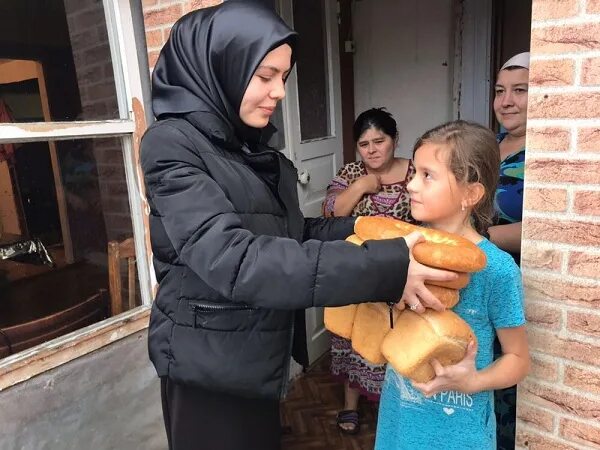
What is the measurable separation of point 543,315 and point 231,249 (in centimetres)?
87

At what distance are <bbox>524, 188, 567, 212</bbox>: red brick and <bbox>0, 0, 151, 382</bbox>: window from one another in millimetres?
1491

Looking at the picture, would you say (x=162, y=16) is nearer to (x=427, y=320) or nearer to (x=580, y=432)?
(x=427, y=320)

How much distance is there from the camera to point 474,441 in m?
1.21

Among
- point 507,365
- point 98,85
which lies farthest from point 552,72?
point 98,85

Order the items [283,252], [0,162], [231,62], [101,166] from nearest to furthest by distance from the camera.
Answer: [283,252]
[231,62]
[0,162]
[101,166]

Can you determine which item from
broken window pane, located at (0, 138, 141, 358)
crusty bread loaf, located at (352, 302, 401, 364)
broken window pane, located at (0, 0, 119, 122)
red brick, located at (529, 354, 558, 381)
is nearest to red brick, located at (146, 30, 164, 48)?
broken window pane, located at (0, 0, 119, 122)

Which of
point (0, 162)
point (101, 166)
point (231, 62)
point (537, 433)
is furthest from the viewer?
point (101, 166)

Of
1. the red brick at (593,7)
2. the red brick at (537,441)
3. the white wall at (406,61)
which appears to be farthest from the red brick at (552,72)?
Answer: the white wall at (406,61)

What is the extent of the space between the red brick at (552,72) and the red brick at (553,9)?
0.32 feet

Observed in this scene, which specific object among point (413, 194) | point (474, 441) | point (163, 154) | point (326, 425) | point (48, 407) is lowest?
point (326, 425)

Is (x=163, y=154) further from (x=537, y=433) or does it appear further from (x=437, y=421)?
(x=537, y=433)

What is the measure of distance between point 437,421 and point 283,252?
657 millimetres

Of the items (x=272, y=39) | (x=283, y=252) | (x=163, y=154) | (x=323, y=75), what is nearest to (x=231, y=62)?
(x=272, y=39)

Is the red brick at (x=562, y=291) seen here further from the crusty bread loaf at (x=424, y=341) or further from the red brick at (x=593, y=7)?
the red brick at (x=593, y=7)
